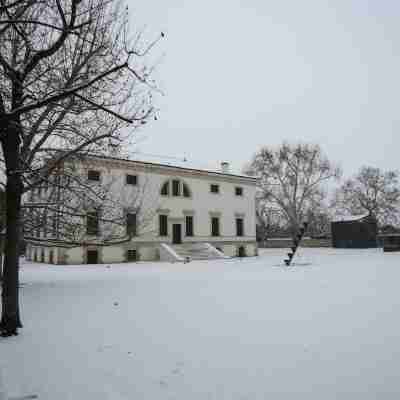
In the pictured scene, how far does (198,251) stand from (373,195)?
36166mm

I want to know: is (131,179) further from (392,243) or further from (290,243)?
(290,243)

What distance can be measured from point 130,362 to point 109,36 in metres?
6.90

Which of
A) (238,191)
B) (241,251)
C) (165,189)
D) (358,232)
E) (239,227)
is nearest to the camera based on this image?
(165,189)

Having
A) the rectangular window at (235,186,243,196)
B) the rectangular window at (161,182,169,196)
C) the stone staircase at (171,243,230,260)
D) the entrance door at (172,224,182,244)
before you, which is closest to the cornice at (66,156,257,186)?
the rectangular window at (235,186,243,196)

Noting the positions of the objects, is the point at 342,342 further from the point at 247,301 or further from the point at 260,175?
the point at 260,175

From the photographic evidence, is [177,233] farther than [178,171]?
No

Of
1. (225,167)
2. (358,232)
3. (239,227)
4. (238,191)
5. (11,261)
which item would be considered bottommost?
(358,232)

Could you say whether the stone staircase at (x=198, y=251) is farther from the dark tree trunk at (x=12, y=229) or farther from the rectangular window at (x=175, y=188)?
the dark tree trunk at (x=12, y=229)

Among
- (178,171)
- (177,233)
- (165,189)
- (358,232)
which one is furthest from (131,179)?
(358,232)

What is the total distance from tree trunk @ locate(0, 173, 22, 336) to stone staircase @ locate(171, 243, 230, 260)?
19.5 meters

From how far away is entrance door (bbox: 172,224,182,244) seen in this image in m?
27.9

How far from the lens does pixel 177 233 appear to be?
2814 cm

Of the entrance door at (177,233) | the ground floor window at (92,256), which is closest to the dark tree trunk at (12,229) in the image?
the ground floor window at (92,256)

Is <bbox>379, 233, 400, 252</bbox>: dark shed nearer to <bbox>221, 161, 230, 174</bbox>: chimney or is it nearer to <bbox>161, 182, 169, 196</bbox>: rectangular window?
<bbox>221, 161, 230, 174</bbox>: chimney
